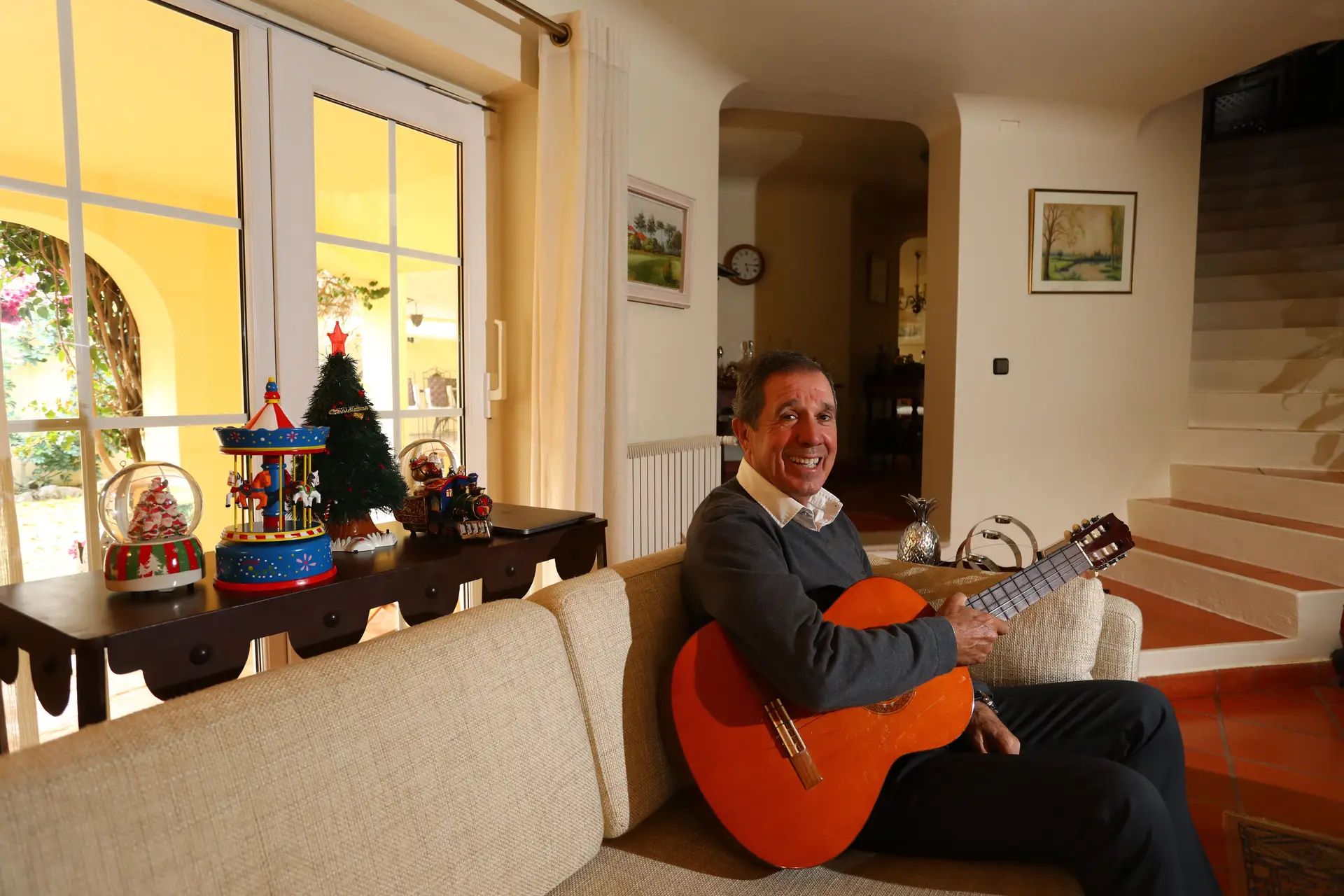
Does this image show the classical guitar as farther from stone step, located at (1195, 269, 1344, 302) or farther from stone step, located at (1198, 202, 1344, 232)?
stone step, located at (1198, 202, 1344, 232)

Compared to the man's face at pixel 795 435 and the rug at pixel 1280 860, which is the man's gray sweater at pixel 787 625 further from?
the rug at pixel 1280 860

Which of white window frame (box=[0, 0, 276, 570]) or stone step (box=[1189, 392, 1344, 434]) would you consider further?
stone step (box=[1189, 392, 1344, 434])

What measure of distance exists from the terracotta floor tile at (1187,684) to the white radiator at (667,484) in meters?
1.83

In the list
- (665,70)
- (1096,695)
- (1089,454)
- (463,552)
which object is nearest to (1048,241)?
(1089,454)

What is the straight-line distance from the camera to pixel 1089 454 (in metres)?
4.45

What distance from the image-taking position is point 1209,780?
2.23 m

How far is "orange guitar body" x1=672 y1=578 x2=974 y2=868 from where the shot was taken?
1.17m

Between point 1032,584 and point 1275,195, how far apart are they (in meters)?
5.69

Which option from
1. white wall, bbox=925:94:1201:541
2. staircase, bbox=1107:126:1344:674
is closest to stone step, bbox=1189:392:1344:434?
staircase, bbox=1107:126:1344:674

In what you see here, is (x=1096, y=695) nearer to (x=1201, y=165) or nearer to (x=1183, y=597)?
(x=1183, y=597)

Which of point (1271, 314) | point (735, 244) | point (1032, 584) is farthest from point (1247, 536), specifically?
point (735, 244)

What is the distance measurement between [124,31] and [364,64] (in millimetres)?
660

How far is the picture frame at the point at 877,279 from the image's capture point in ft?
25.5

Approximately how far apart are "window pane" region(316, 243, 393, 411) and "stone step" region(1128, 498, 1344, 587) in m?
3.68
